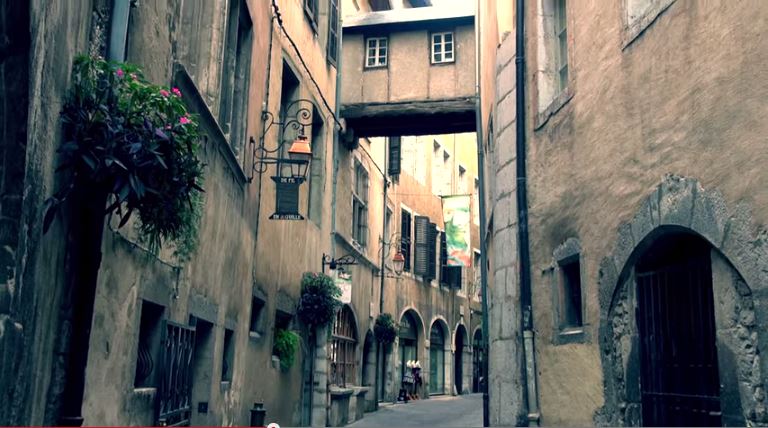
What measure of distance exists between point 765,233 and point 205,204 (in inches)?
175

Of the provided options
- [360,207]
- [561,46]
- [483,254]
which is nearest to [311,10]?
[483,254]

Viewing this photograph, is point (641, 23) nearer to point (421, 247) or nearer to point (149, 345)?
point (149, 345)

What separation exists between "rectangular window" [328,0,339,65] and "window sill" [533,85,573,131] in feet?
25.0

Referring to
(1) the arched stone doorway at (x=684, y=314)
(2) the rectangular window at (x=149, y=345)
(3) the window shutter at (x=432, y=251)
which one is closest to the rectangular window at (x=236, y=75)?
(2) the rectangular window at (x=149, y=345)

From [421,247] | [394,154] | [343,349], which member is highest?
[394,154]

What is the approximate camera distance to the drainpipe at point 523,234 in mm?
8102

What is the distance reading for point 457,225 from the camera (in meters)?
18.9

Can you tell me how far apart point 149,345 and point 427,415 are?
12.8m

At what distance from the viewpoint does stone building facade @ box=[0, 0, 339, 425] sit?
10.9 ft

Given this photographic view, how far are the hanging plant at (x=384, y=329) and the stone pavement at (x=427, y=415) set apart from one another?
1.72 meters

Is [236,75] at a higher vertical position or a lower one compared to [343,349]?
higher

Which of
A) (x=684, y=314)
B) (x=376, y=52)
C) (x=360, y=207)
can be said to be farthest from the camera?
(x=360, y=207)

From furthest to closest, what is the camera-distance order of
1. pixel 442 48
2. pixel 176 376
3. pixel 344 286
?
pixel 442 48 → pixel 344 286 → pixel 176 376

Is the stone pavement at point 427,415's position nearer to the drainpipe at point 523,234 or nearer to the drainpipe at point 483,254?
the drainpipe at point 483,254
